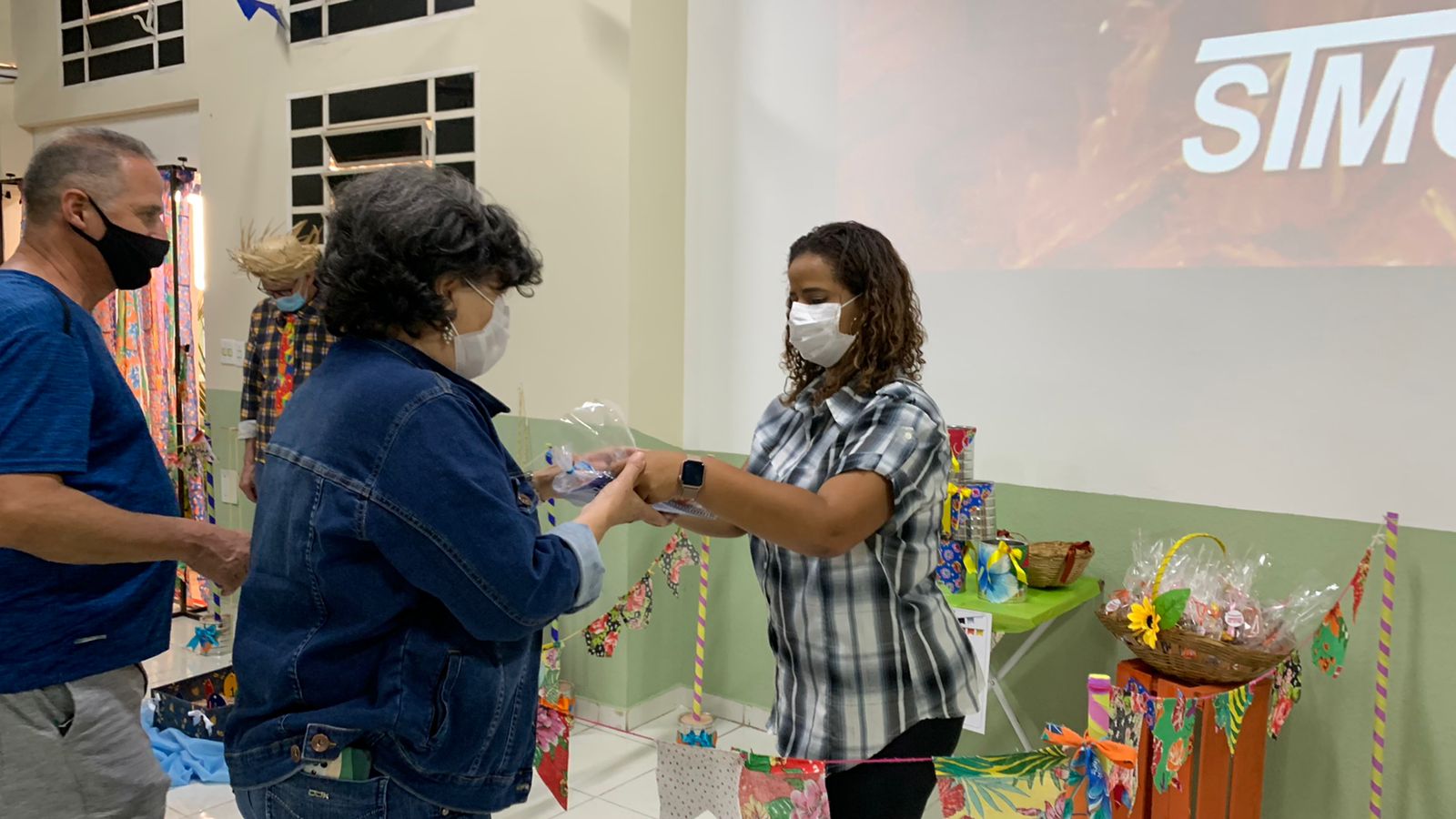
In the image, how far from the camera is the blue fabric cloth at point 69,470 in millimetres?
1407

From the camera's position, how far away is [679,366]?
3.78m

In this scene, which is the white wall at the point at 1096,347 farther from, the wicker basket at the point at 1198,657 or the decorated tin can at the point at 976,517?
the wicker basket at the point at 1198,657

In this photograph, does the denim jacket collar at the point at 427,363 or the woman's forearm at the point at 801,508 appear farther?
the woman's forearm at the point at 801,508

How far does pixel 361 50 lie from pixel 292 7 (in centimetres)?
54

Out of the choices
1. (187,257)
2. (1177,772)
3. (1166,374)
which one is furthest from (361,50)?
(1177,772)

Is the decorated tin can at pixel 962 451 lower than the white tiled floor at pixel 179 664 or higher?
higher

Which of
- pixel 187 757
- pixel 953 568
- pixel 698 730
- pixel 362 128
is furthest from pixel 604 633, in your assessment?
pixel 362 128

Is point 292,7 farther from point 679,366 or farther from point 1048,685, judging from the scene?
point 1048,685

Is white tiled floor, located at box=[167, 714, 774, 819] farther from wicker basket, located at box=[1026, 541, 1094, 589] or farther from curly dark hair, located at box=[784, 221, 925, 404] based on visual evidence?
curly dark hair, located at box=[784, 221, 925, 404]

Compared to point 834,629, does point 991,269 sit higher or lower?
higher

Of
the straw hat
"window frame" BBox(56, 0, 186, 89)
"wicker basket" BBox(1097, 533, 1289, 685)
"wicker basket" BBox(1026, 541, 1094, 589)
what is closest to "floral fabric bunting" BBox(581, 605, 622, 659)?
"wicker basket" BBox(1026, 541, 1094, 589)

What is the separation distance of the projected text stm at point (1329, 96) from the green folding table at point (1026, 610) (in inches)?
48.6

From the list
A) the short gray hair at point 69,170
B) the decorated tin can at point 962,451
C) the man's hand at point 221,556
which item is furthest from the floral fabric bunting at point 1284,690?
the short gray hair at point 69,170

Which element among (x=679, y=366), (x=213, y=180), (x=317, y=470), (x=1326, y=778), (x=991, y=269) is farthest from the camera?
(x=213, y=180)
